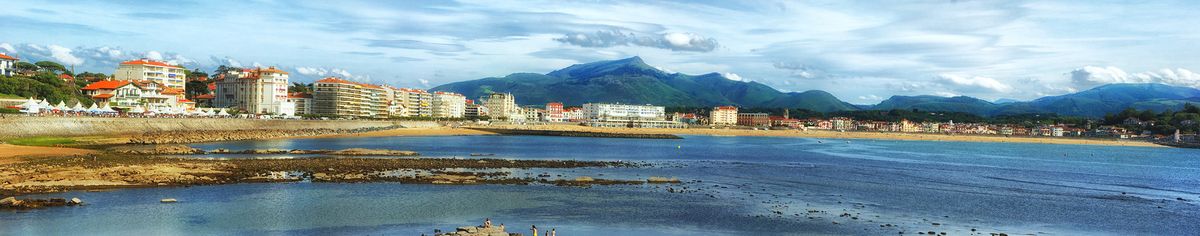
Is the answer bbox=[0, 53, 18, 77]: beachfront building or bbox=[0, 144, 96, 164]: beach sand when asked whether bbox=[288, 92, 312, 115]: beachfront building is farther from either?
bbox=[0, 144, 96, 164]: beach sand

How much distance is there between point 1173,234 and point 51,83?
94747 millimetres

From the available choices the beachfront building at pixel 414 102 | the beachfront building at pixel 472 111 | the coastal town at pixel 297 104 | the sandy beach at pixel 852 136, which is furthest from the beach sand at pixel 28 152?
the beachfront building at pixel 472 111

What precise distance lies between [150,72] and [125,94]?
65.4ft

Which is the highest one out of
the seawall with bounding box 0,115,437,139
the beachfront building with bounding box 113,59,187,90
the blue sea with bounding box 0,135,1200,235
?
the beachfront building with bounding box 113,59,187,90

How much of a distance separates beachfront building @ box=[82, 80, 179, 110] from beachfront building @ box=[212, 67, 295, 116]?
761 inches

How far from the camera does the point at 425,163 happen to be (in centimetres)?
4509

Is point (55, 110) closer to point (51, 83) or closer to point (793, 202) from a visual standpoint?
point (51, 83)

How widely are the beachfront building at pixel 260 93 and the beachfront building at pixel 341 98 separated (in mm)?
5160

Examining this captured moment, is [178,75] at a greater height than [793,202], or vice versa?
[178,75]

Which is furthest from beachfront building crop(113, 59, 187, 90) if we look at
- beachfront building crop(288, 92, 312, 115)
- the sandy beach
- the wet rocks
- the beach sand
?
the wet rocks

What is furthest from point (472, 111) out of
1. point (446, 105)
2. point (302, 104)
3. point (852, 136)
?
point (852, 136)

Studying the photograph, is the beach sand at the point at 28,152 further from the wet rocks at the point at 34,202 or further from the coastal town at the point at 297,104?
the coastal town at the point at 297,104

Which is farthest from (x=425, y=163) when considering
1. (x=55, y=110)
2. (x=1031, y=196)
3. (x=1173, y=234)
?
(x=55, y=110)

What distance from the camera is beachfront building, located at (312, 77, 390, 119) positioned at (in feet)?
402
